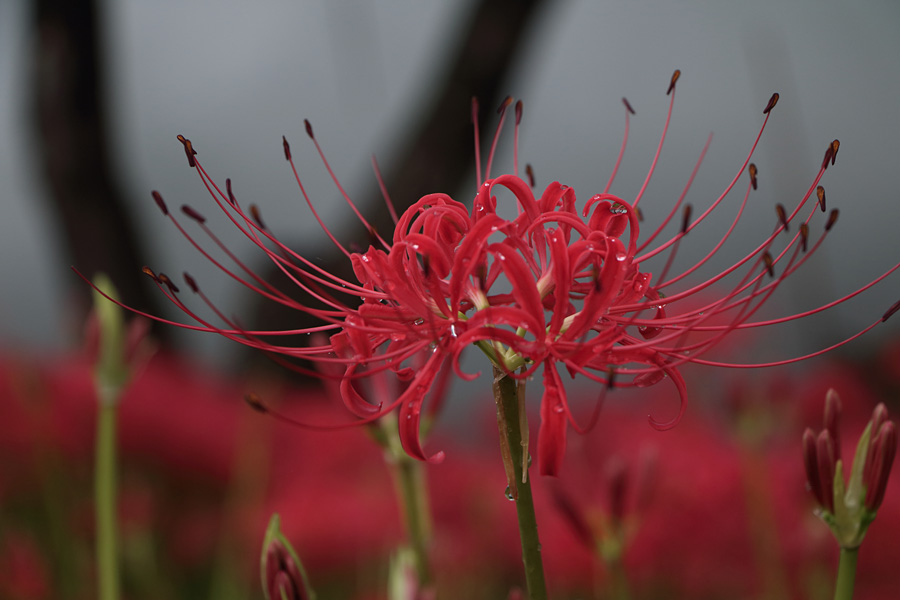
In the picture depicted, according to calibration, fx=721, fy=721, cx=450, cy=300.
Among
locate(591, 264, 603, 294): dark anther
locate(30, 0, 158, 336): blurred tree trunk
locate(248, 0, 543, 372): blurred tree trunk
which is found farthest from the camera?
locate(30, 0, 158, 336): blurred tree trunk

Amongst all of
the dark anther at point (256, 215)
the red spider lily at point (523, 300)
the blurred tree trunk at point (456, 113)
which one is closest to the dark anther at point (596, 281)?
the red spider lily at point (523, 300)

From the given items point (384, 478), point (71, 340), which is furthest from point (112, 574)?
point (71, 340)

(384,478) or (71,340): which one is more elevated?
(384,478)

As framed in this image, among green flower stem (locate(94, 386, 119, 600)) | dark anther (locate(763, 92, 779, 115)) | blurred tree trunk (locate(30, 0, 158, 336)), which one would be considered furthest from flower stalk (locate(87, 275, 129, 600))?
blurred tree trunk (locate(30, 0, 158, 336))

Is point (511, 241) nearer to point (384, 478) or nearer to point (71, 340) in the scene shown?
point (384, 478)

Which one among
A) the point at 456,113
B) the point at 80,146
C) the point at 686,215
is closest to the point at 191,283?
the point at 686,215

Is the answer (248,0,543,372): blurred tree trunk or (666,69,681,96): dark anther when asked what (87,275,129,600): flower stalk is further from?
(248,0,543,372): blurred tree trunk

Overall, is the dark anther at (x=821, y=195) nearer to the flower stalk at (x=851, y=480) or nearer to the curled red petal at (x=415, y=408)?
the flower stalk at (x=851, y=480)
